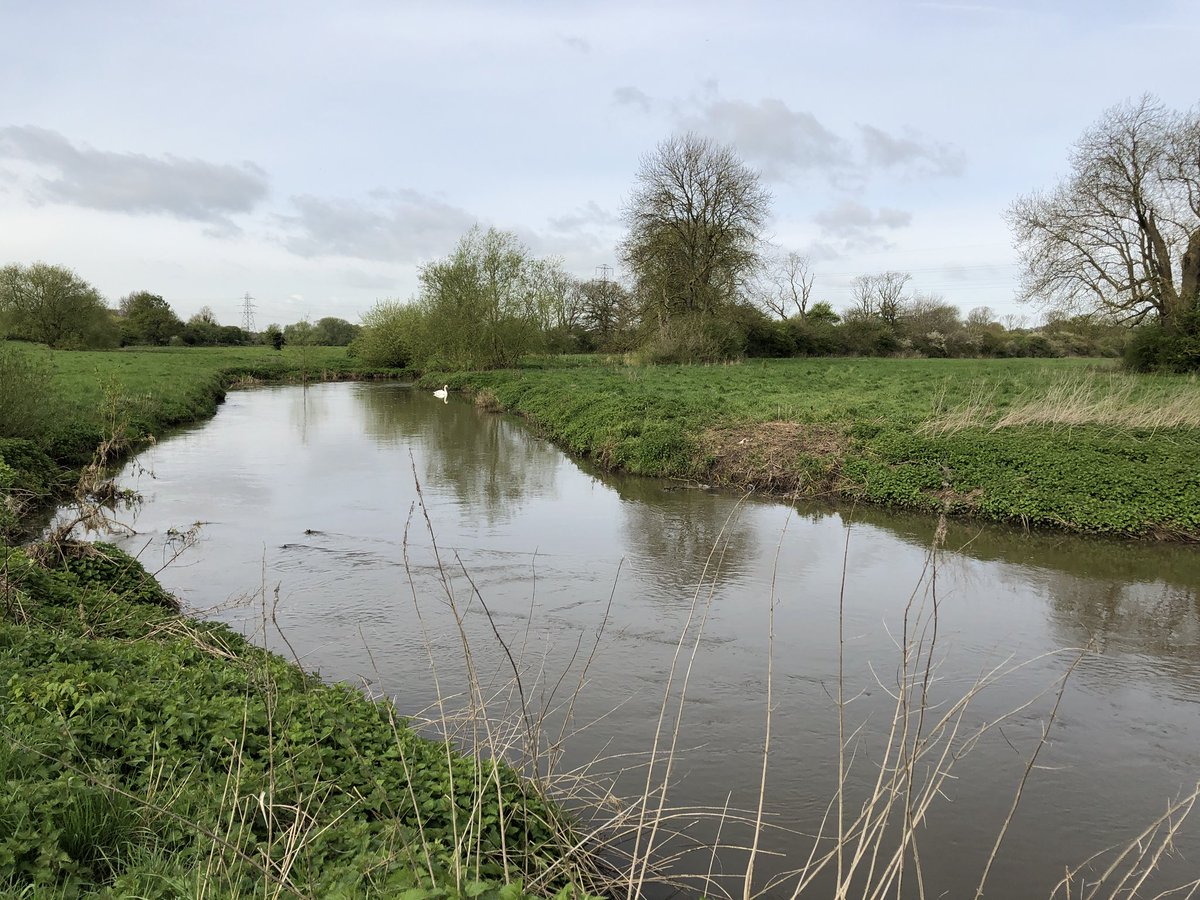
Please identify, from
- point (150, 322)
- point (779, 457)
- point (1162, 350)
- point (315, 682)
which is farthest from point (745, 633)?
point (150, 322)

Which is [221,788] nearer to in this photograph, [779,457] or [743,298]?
[779,457]

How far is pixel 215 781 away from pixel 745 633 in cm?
466

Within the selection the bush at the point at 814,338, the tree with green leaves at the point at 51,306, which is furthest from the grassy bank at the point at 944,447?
the tree with green leaves at the point at 51,306

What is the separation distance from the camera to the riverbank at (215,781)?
258 cm

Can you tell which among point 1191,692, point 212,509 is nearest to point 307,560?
point 212,509

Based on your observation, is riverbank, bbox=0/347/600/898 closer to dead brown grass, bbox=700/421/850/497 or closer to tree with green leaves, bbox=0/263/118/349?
dead brown grass, bbox=700/421/850/497

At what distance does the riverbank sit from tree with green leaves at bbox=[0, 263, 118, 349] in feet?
169

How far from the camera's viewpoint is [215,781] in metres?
3.31

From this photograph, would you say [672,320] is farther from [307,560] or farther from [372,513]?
[307,560]

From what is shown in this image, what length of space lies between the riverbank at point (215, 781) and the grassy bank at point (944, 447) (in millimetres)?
6560

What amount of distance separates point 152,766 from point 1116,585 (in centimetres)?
908

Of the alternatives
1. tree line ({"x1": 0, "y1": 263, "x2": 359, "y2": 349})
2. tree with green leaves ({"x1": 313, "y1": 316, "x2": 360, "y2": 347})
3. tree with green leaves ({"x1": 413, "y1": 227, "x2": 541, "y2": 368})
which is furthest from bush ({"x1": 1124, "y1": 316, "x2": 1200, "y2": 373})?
tree with green leaves ({"x1": 313, "y1": 316, "x2": 360, "y2": 347})

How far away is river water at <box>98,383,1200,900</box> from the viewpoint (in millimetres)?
4355

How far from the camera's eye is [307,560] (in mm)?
8914
